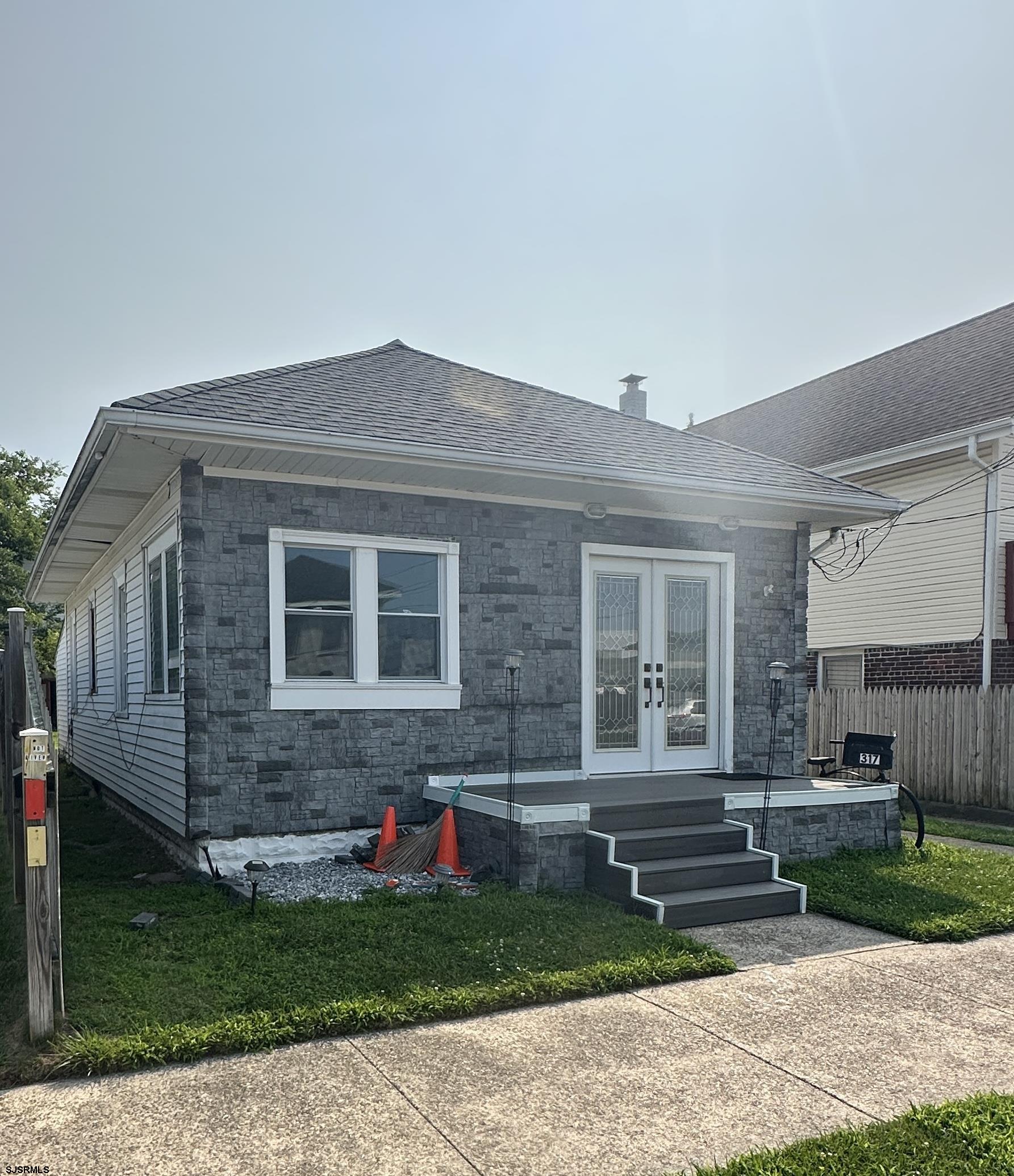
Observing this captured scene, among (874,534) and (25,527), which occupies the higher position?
(25,527)

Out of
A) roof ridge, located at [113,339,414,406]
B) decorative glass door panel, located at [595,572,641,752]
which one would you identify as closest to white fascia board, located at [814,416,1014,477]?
decorative glass door panel, located at [595,572,641,752]

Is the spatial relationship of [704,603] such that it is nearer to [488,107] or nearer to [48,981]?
[488,107]

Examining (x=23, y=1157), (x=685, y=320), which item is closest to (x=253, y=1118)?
(x=23, y=1157)

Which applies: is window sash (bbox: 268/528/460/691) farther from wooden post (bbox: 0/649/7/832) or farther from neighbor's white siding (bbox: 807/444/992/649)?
neighbor's white siding (bbox: 807/444/992/649)

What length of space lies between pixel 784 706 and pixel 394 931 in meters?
5.52

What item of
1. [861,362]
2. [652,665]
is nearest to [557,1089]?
[652,665]

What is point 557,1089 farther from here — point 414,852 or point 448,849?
point 414,852

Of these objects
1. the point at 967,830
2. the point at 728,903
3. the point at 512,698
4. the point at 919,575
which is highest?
the point at 919,575

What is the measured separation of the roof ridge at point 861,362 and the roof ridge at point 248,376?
6.67m

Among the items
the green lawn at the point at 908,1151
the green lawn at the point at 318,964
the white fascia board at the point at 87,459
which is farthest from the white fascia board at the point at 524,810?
the white fascia board at the point at 87,459

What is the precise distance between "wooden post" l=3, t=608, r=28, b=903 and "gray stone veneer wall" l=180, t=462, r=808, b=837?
1.15 metres

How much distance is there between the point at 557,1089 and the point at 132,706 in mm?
8181

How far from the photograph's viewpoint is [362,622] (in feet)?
25.4

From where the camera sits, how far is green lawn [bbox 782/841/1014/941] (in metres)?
6.17
